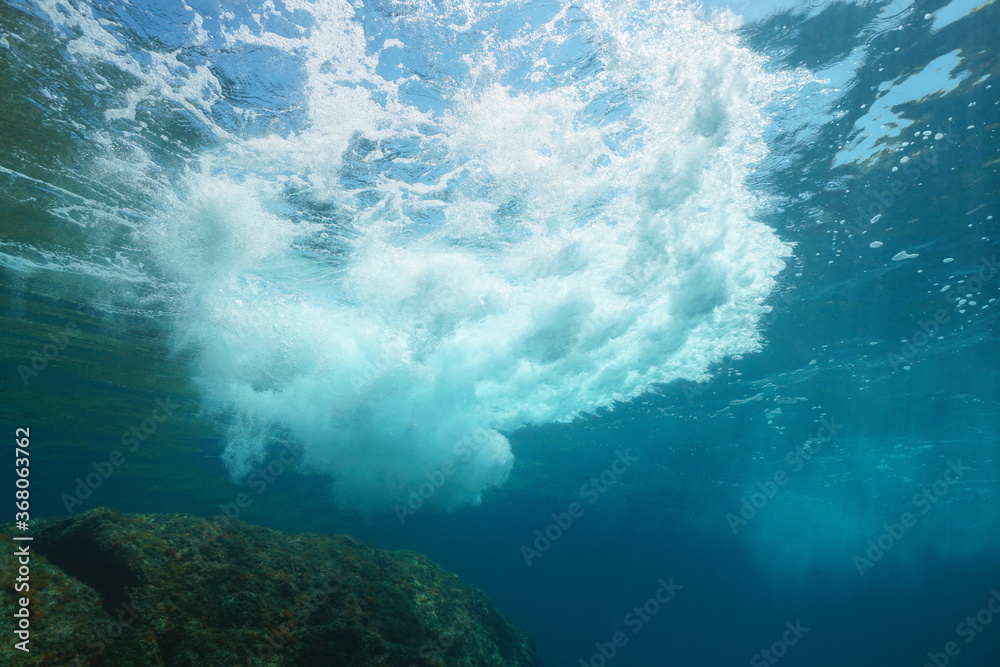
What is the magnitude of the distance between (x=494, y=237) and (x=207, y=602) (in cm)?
1013

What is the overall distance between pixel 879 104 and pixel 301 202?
1285 centimetres

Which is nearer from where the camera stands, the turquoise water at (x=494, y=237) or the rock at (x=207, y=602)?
the rock at (x=207, y=602)

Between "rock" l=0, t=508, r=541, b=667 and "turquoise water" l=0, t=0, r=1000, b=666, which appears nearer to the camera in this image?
"rock" l=0, t=508, r=541, b=667

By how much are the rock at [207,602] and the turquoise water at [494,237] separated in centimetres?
751

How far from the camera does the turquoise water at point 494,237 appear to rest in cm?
737

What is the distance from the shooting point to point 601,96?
27.5 feet

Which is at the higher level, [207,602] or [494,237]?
[494,237]

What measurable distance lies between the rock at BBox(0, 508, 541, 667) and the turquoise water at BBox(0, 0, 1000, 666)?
7507 millimetres

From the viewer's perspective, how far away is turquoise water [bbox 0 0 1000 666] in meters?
7.37

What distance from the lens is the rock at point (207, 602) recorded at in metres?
4.42

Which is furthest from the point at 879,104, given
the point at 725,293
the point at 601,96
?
the point at 725,293

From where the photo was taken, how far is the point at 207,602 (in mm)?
5453

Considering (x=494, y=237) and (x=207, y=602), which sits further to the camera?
(x=494, y=237)

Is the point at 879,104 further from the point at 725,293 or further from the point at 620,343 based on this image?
the point at 620,343
